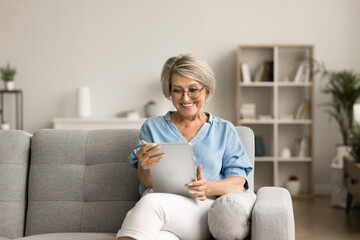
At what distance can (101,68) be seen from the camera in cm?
611

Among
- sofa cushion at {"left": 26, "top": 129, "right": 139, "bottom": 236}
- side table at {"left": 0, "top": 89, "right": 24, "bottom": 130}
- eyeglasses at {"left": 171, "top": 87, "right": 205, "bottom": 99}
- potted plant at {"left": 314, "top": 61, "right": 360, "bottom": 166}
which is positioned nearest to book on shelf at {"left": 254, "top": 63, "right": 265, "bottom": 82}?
potted plant at {"left": 314, "top": 61, "right": 360, "bottom": 166}

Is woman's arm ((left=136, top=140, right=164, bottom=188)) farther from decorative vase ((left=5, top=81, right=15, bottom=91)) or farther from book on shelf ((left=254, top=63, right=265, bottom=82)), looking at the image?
decorative vase ((left=5, top=81, right=15, bottom=91))

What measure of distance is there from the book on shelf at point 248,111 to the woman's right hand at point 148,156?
3947mm

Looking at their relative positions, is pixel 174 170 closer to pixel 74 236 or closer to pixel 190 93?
pixel 190 93

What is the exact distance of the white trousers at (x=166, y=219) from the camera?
1892 millimetres

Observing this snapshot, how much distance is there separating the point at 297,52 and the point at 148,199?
452cm

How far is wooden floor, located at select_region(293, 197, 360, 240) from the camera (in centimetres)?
416

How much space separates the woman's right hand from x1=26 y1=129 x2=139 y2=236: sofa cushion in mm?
440

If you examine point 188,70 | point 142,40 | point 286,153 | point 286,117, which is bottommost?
point 286,153

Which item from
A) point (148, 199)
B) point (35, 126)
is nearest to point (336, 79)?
point (35, 126)

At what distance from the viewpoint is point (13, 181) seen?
8.22 ft

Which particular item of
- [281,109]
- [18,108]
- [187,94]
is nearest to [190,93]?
[187,94]

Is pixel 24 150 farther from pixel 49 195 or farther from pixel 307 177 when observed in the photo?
pixel 307 177

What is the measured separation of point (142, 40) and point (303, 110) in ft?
6.62
